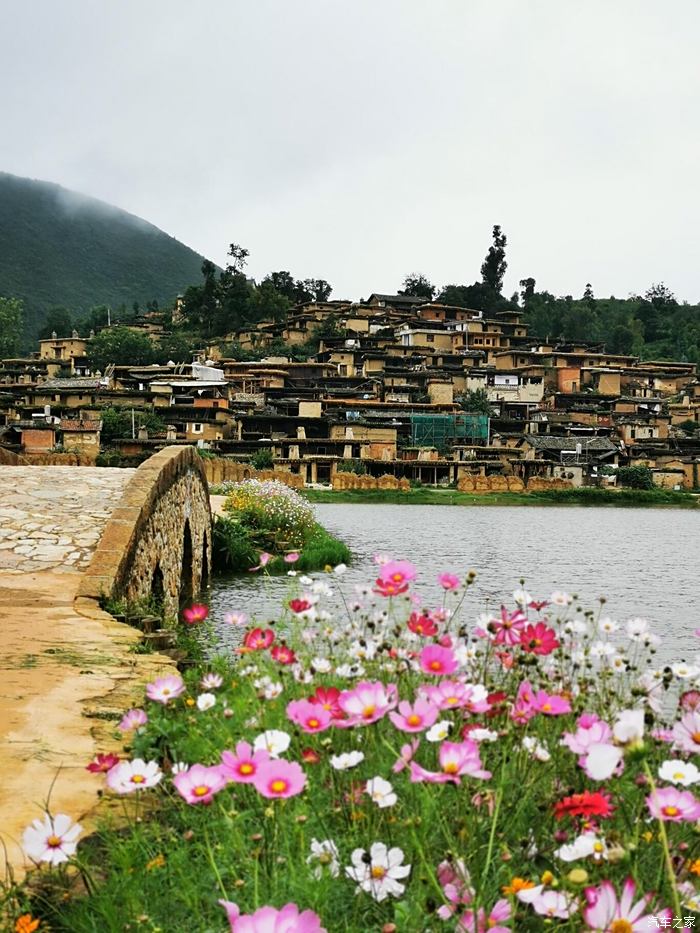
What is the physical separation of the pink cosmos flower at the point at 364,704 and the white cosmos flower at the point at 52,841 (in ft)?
2.31

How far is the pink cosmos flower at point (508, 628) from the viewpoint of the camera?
2.81 metres

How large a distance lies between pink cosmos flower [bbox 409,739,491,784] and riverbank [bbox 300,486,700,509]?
4362 cm

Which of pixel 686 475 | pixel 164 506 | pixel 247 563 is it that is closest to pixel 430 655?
pixel 164 506

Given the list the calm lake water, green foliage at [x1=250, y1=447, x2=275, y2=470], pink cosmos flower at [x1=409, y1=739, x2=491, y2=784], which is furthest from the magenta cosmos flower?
green foliage at [x1=250, y1=447, x2=275, y2=470]

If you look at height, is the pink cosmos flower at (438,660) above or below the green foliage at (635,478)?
above

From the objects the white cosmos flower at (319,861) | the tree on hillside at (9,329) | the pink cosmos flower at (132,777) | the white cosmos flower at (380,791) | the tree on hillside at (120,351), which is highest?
the tree on hillside at (9,329)

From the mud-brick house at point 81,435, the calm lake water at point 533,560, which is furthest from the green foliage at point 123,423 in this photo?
the calm lake water at point 533,560

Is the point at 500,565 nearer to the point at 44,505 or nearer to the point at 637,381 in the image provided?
the point at 44,505

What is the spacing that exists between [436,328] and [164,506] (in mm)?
79193

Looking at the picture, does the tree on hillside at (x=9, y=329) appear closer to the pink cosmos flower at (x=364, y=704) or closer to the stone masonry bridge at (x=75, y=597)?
the stone masonry bridge at (x=75, y=597)

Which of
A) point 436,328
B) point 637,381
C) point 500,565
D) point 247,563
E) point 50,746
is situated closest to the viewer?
point 50,746

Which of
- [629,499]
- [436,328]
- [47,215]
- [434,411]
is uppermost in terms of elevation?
[47,215]

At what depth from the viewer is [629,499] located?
51062mm

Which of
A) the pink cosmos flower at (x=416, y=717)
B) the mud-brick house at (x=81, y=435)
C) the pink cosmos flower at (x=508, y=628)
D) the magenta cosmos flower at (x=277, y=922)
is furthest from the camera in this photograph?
the mud-brick house at (x=81, y=435)
